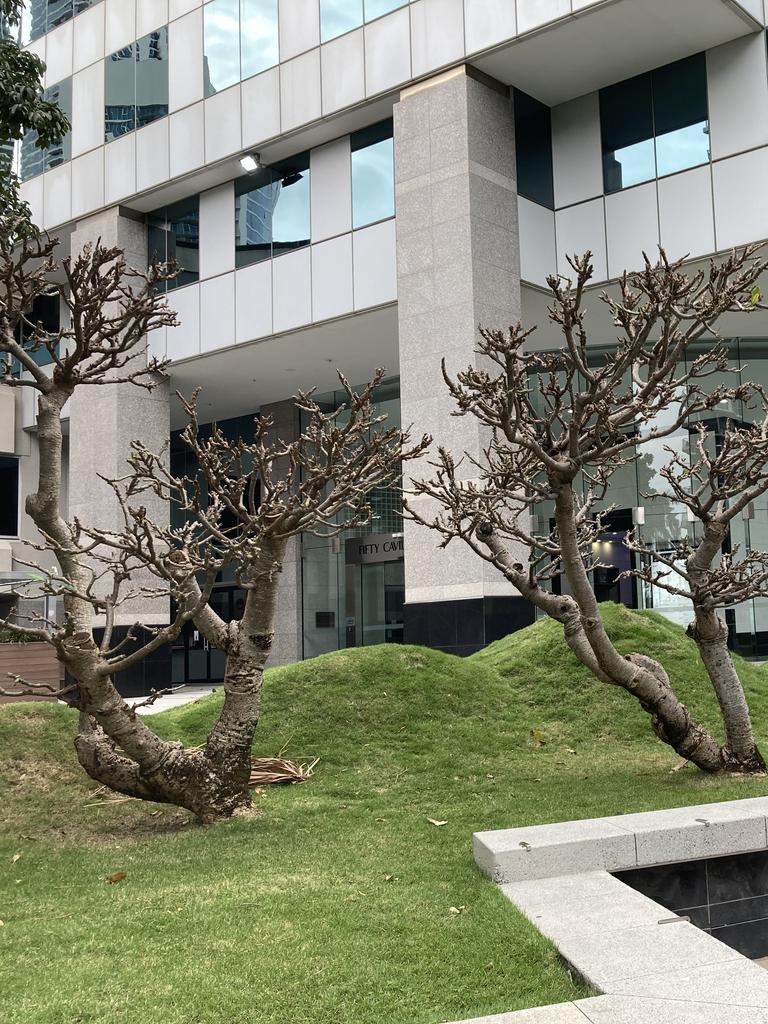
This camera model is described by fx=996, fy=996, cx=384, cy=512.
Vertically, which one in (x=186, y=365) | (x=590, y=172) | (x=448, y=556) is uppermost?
(x=590, y=172)

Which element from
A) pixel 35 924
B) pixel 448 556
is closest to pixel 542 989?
pixel 35 924

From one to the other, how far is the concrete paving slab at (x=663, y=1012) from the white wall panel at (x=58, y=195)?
2188 centimetres

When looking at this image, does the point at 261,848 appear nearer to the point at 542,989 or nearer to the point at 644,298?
the point at 542,989

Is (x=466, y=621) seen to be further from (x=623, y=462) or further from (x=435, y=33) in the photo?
(x=435, y=33)

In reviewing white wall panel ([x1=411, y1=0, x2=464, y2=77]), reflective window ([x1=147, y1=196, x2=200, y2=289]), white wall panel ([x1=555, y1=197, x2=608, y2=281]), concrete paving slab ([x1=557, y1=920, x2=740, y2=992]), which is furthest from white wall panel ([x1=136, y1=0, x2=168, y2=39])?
concrete paving slab ([x1=557, y1=920, x2=740, y2=992])

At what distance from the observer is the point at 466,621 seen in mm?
15469

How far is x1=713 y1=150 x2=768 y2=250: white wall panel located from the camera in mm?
15211

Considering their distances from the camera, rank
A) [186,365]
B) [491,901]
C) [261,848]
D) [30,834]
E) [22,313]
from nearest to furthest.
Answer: [491,901] → [261,848] → [22,313] → [30,834] → [186,365]

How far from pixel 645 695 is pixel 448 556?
833 cm

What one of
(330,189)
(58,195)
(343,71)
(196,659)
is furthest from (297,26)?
(196,659)

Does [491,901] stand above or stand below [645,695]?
below

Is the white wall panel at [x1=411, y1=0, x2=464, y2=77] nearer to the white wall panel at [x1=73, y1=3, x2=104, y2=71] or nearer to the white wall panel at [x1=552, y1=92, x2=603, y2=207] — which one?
the white wall panel at [x1=552, y1=92, x2=603, y2=207]

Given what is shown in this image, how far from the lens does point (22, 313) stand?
6.70 metres

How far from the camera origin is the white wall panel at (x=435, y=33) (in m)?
16.2
